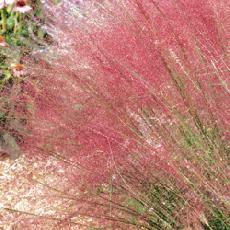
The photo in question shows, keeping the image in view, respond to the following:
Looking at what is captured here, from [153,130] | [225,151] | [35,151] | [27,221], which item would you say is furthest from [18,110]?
[225,151]

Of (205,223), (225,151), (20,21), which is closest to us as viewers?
(205,223)

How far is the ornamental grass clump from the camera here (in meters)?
1.71

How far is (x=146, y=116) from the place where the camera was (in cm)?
184

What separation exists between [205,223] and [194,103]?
14.1 inches

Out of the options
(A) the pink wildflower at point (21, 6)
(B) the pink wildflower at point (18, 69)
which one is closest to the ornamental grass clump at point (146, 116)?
(B) the pink wildflower at point (18, 69)

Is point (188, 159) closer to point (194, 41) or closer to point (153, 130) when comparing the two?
point (153, 130)

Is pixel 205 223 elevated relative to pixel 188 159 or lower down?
lower down

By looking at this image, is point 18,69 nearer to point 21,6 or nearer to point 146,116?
point 21,6

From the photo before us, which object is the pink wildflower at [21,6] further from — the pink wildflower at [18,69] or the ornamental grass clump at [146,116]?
the ornamental grass clump at [146,116]

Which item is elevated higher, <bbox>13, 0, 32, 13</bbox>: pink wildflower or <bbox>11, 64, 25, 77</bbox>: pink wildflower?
<bbox>13, 0, 32, 13</bbox>: pink wildflower

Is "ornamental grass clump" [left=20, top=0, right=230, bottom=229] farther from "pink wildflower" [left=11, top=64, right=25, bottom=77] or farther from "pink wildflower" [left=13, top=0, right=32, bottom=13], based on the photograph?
"pink wildflower" [left=13, top=0, right=32, bottom=13]

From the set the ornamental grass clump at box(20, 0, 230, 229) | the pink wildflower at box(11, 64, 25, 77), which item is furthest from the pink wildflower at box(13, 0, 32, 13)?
the ornamental grass clump at box(20, 0, 230, 229)

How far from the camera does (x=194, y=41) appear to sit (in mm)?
1862

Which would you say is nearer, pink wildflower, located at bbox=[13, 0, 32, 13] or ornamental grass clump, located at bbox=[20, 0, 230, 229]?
ornamental grass clump, located at bbox=[20, 0, 230, 229]
